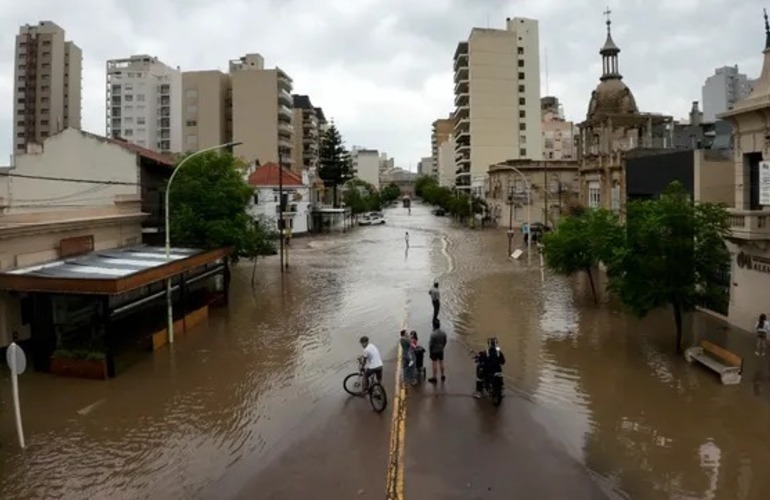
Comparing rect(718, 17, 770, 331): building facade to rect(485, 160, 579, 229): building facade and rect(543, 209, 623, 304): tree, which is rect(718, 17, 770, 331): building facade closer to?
rect(543, 209, 623, 304): tree

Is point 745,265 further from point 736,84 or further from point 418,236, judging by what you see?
point 418,236

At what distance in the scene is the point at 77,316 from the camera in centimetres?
2164

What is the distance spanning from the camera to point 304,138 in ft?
365

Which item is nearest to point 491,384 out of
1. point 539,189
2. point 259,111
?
point 539,189

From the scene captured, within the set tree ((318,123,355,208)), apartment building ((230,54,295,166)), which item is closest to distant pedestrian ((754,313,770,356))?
apartment building ((230,54,295,166))

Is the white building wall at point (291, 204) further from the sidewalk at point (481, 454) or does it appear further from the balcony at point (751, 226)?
the sidewalk at point (481, 454)

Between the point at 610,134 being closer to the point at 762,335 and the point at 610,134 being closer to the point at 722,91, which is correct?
the point at 722,91

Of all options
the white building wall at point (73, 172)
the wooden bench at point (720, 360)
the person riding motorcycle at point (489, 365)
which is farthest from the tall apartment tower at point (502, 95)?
the person riding motorcycle at point (489, 365)

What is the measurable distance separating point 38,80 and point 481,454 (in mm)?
129180

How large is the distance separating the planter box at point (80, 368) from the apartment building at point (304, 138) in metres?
87.6

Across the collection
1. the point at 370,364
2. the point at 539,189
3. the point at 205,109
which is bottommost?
the point at 370,364

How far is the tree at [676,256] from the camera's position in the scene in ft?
57.9

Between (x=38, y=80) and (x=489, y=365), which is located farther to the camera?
(x=38, y=80)

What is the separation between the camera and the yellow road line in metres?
9.87
